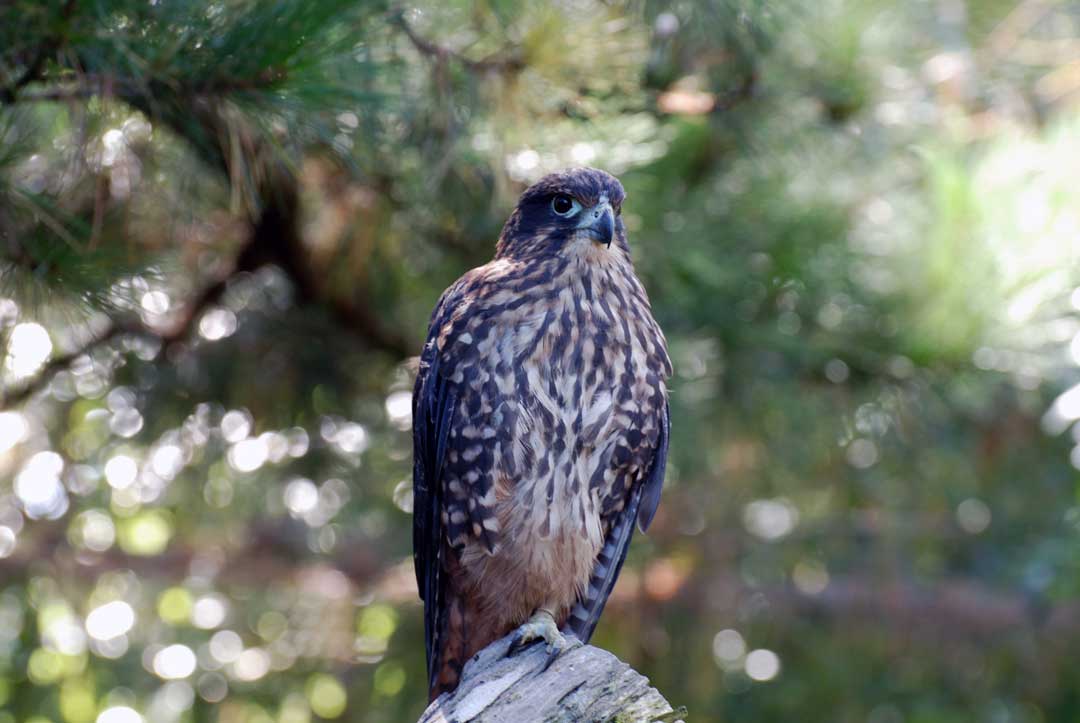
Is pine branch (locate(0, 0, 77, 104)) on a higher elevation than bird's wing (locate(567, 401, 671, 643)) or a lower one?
higher

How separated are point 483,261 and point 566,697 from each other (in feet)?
5.51

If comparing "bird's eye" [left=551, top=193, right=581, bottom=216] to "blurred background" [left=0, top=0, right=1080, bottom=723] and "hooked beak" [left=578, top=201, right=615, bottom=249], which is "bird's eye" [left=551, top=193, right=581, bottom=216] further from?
"blurred background" [left=0, top=0, right=1080, bottom=723]

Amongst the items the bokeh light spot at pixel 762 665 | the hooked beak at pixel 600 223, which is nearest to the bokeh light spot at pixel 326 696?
the bokeh light spot at pixel 762 665

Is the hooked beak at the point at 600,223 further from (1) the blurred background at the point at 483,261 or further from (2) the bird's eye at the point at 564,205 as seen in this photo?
(1) the blurred background at the point at 483,261

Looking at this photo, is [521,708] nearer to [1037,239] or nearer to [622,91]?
[622,91]

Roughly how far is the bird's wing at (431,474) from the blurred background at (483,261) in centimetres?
54

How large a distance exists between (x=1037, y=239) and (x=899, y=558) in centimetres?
207

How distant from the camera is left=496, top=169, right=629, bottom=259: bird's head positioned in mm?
2541

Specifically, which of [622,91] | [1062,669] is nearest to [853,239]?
[622,91]

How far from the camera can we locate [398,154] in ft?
10.9

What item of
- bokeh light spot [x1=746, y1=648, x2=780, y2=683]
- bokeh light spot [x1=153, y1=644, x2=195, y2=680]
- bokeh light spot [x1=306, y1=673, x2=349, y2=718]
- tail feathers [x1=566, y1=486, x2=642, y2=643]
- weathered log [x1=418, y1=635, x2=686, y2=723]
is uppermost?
weathered log [x1=418, y1=635, x2=686, y2=723]

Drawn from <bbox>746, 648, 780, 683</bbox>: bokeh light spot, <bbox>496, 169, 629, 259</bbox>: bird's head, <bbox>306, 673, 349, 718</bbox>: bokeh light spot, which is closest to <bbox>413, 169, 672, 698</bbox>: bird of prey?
<bbox>496, 169, 629, 259</bbox>: bird's head

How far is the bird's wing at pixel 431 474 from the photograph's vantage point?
2.58 m

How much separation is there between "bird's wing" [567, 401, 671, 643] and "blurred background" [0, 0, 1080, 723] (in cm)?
87
